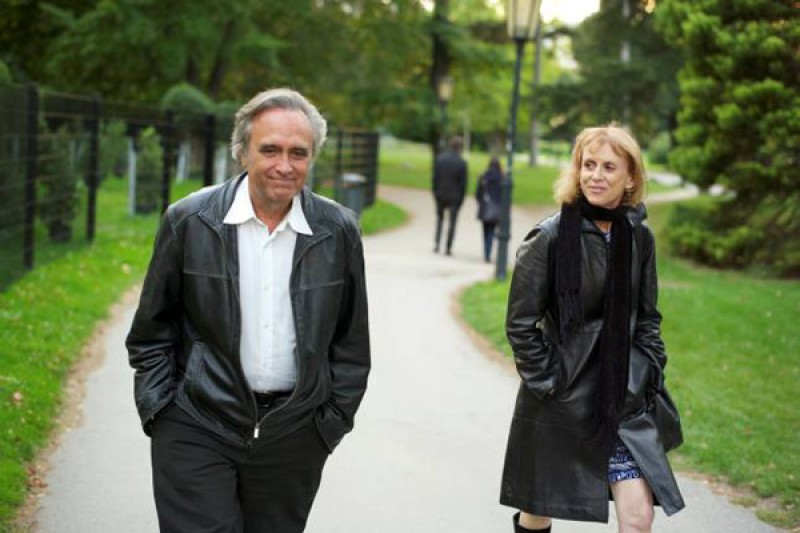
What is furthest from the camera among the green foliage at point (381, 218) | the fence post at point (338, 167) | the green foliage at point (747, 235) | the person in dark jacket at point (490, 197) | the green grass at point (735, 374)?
the green foliage at point (381, 218)

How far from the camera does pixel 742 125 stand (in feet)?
58.0

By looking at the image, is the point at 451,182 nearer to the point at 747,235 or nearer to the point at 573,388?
the point at 747,235

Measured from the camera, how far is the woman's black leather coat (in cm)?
429

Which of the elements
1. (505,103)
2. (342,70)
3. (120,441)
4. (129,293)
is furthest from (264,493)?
(505,103)

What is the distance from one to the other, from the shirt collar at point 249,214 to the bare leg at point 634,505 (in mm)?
1612

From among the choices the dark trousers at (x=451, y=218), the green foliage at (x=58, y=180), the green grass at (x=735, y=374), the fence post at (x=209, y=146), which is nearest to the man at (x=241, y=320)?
the green grass at (x=735, y=374)

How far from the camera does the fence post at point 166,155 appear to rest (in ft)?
59.5

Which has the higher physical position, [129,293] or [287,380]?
[287,380]

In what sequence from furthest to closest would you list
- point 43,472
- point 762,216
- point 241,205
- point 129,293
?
point 762,216
point 129,293
point 43,472
point 241,205

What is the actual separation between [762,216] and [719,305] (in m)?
6.35

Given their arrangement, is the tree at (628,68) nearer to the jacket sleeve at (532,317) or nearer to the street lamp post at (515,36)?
the street lamp post at (515,36)

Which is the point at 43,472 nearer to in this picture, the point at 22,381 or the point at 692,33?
the point at 22,381

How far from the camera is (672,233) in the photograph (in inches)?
789

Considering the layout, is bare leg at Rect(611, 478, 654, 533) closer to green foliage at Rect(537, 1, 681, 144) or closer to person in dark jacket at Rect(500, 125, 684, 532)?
person in dark jacket at Rect(500, 125, 684, 532)
